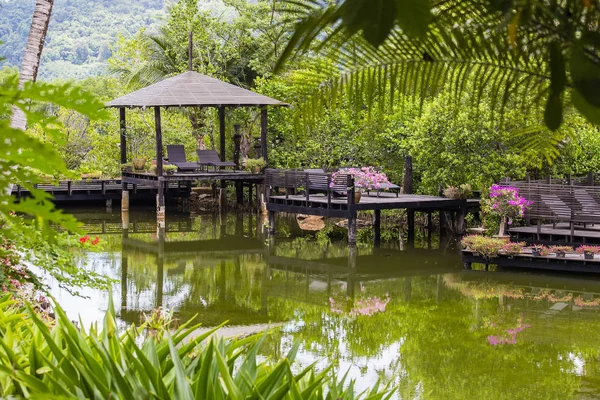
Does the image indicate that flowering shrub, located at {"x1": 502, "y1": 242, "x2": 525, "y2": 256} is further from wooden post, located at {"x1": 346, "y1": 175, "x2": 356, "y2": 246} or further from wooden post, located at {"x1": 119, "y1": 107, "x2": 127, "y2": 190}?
wooden post, located at {"x1": 119, "y1": 107, "x2": 127, "y2": 190}

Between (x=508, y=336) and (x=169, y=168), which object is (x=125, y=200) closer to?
(x=169, y=168)

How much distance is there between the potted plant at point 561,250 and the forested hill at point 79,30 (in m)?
49.9

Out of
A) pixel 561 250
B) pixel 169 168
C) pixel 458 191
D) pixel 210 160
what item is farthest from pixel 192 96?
pixel 561 250

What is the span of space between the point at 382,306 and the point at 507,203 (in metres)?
3.96

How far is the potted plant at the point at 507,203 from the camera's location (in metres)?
14.3

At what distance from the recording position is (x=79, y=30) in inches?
2576

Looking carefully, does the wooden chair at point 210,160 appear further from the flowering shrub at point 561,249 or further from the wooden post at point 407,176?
the flowering shrub at point 561,249

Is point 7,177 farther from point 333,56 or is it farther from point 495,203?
point 495,203

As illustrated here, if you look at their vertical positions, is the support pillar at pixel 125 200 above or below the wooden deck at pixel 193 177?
below

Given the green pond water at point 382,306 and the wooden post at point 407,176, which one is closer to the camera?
the green pond water at point 382,306

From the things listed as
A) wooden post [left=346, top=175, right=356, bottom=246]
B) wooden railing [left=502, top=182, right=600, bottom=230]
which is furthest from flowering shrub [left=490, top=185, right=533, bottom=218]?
wooden post [left=346, top=175, right=356, bottom=246]

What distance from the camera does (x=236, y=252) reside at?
16141mm

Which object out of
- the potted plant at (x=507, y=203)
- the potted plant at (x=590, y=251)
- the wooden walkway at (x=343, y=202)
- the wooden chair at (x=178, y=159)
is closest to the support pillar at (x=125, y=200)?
the wooden chair at (x=178, y=159)

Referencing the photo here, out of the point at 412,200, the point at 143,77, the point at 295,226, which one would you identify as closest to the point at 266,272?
the point at 412,200
